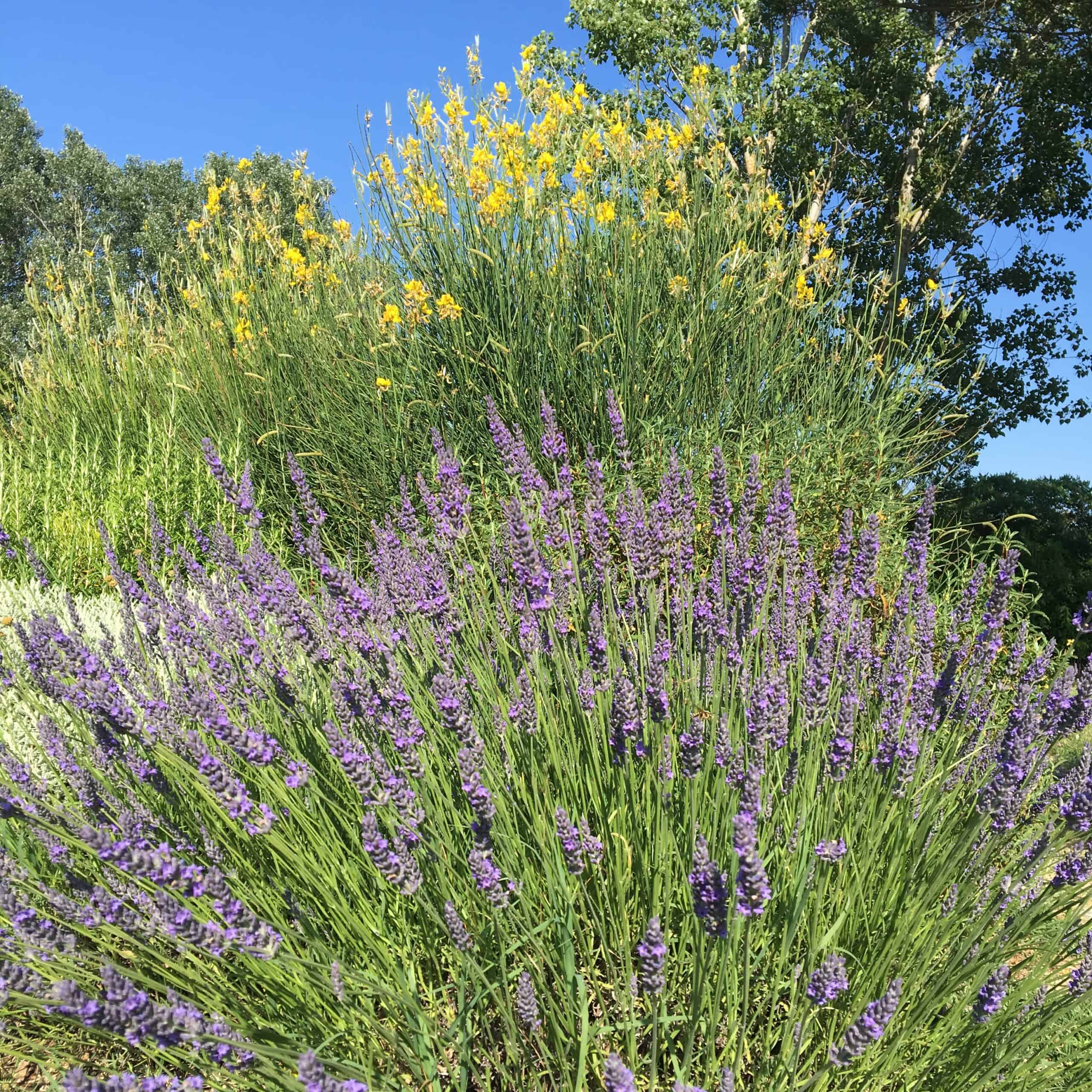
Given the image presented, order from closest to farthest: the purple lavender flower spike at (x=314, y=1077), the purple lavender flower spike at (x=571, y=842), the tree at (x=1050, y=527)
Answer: the purple lavender flower spike at (x=314, y=1077), the purple lavender flower spike at (x=571, y=842), the tree at (x=1050, y=527)

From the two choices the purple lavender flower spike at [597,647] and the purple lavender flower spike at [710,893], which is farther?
the purple lavender flower spike at [597,647]

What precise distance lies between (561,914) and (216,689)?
1259 mm

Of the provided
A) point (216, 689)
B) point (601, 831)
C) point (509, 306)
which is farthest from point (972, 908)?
point (509, 306)

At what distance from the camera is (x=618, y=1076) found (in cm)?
114

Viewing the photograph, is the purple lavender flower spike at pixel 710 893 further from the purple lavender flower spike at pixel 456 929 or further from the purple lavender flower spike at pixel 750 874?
the purple lavender flower spike at pixel 456 929

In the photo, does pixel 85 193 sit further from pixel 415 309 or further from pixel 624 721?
pixel 624 721

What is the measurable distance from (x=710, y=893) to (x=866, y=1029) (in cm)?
31

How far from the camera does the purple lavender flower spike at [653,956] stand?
1343 mm

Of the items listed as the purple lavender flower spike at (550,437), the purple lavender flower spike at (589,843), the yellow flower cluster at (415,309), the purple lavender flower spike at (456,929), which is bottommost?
the purple lavender flower spike at (456,929)

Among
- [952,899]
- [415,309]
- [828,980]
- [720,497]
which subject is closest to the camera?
[828,980]

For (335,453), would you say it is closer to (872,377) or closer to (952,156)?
(872,377)

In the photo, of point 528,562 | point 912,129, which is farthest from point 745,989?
point 912,129

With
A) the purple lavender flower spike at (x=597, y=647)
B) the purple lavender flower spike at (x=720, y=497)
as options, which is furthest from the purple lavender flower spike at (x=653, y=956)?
the purple lavender flower spike at (x=720, y=497)

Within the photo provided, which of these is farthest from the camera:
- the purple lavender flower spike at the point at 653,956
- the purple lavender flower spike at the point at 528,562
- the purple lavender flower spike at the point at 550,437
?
the purple lavender flower spike at the point at 550,437
